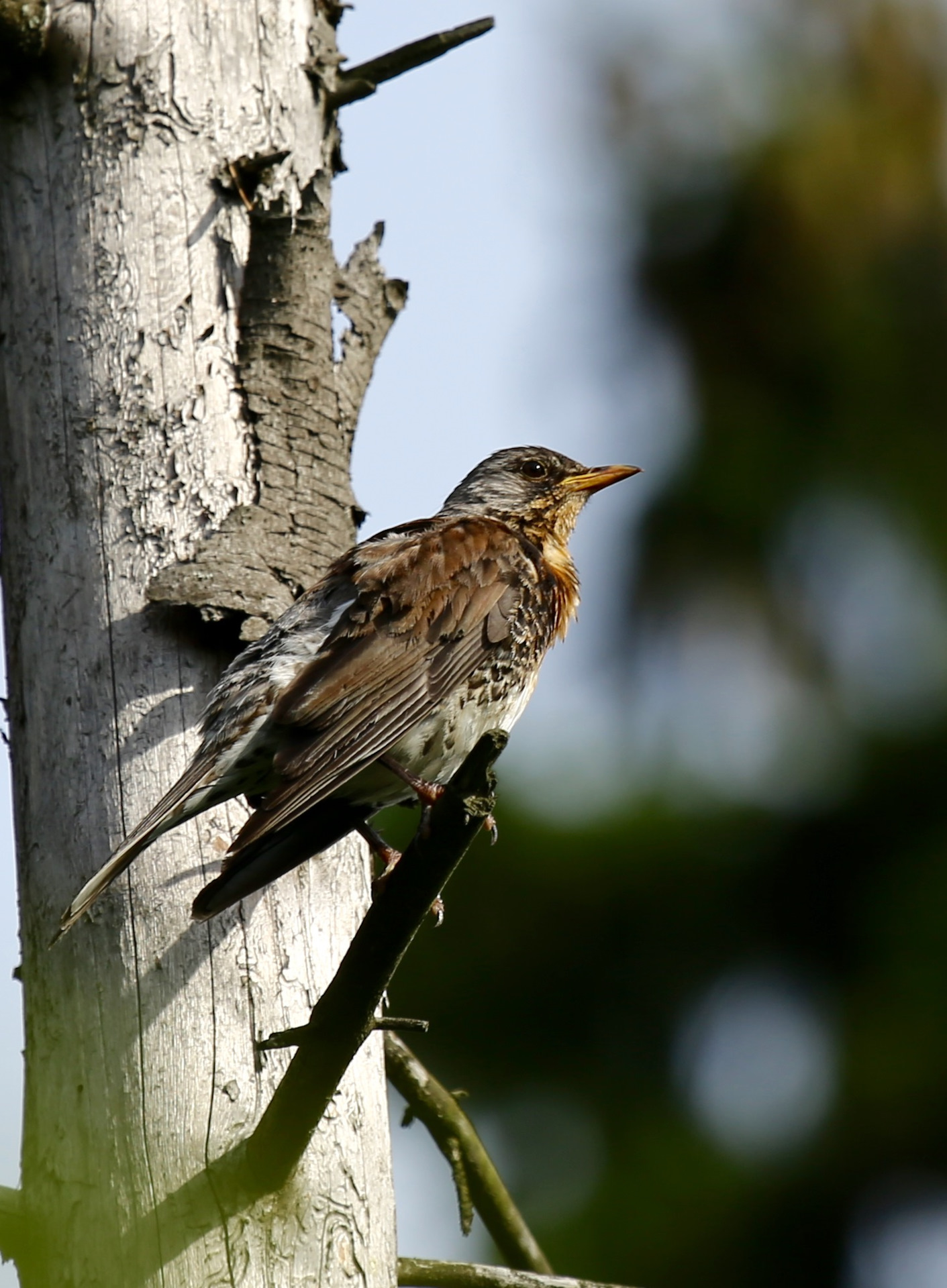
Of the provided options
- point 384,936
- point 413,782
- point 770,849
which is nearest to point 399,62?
point 413,782

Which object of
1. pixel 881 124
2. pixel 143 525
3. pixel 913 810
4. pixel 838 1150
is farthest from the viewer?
pixel 881 124

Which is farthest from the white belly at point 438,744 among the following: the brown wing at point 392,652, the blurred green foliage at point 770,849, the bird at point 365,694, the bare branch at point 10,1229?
the blurred green foliage at point 770,849

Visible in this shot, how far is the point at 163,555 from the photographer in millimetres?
4148

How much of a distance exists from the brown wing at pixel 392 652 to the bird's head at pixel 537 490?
2.56ft

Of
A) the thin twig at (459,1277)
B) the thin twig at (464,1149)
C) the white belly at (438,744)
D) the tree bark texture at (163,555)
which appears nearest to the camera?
Answer: the tree bark texture at (163,555)

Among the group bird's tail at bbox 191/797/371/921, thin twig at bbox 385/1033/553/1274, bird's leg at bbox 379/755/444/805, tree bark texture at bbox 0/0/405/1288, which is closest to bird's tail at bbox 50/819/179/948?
bird's tail at bbox 191/797/371/921

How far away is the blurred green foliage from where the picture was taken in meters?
6.16

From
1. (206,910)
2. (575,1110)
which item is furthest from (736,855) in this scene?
(206,910)

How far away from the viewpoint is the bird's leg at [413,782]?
4.06 metres

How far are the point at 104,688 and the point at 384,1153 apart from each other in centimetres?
142

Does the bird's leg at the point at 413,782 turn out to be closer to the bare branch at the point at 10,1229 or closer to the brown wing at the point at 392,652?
the brown wing at the point at 392,652

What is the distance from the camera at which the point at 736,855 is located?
692 centimetres

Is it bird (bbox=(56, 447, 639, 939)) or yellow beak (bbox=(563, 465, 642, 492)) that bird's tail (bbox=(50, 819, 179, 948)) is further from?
yellow beak (bbox=(563, 465, 642, 492))

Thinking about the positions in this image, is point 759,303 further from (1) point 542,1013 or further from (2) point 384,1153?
(2) point 384,1153
